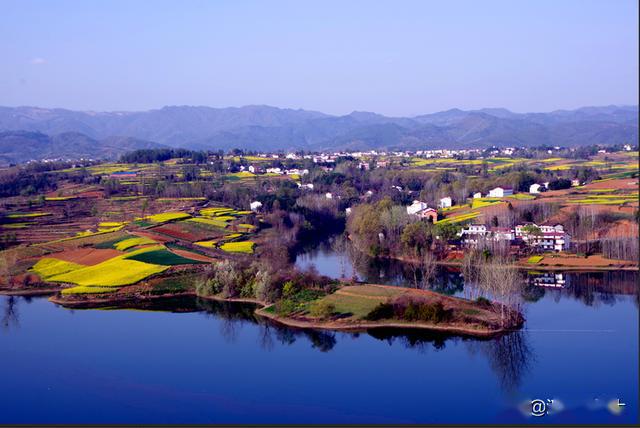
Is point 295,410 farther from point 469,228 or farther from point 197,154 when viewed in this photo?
point 197,154

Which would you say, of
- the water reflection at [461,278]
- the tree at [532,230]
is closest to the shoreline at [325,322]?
the water reflection at [461,278]

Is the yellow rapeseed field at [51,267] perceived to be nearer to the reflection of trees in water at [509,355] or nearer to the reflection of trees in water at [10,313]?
the reflection of trees in water at [10,313]

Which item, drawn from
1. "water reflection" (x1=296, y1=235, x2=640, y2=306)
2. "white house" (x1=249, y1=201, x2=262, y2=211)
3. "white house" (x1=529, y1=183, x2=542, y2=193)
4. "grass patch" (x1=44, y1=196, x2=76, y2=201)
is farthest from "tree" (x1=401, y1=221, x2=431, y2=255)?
"grass patch" (x1=44, y1=196, x2=76, y2=201)

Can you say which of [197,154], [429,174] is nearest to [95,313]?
[429,174]

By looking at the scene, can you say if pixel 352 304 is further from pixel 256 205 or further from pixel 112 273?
pixel 256 205

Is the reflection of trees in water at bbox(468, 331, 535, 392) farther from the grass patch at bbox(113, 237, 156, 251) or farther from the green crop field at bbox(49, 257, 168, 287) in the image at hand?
the grass patch at bbox(113, 237, 156, 251)

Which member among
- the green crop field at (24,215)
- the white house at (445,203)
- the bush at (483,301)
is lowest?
the bush at (483,301)

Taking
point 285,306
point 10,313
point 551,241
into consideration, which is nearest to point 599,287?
point 551,241
